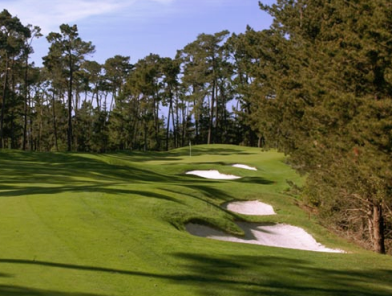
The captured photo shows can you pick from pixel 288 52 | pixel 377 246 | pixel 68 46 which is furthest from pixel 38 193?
pixel 68 46

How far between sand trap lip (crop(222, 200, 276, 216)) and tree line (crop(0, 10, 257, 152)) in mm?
38260

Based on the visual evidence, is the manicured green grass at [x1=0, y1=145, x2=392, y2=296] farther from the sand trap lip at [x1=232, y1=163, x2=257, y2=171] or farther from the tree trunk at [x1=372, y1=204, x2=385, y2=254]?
the sand trap lip at [x1=232, y1=163, x2=257, y2=171]

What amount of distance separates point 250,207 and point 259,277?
1584 cm

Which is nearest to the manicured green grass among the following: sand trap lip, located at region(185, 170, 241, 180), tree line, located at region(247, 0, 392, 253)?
tree line, located at region(247, 0, 392, 253)

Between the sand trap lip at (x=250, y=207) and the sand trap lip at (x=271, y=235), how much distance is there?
235 cm

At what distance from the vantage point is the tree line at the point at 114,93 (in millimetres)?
62938

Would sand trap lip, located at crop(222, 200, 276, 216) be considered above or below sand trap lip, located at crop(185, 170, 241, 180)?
below

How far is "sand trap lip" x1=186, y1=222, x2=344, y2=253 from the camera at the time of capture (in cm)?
1761

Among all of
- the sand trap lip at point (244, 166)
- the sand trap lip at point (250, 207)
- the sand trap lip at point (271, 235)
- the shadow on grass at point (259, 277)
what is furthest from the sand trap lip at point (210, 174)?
the shadow on grass at point (259, 277)

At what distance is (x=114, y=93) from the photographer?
290ft

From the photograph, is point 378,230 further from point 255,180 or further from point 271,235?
point 255,180

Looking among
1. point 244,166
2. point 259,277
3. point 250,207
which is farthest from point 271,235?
point 244,166

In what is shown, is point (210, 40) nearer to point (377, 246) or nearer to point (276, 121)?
point (276, 121)

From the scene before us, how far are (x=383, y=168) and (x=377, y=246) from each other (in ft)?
19.5
